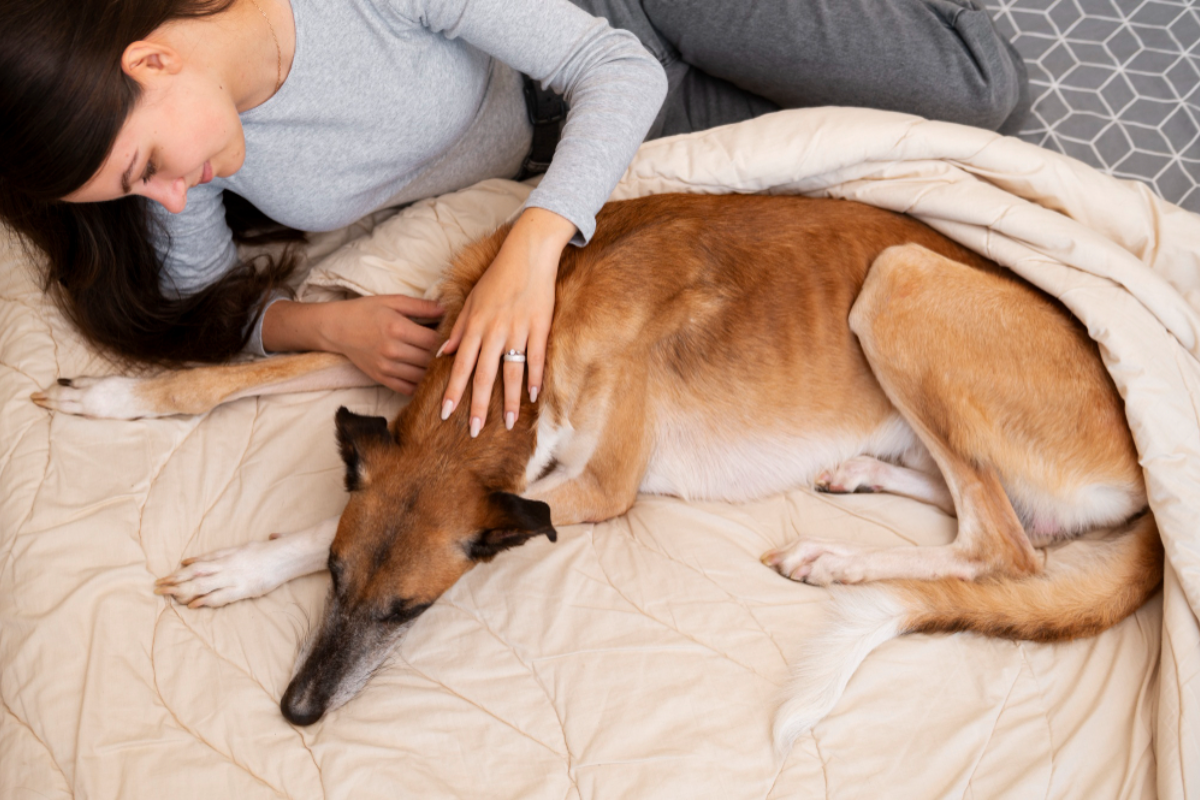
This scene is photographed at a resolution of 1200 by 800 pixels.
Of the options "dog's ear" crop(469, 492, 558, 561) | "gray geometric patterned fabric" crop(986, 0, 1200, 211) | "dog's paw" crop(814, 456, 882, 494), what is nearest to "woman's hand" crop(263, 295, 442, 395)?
"dog's ear" crop(469, 492, 558, 561)

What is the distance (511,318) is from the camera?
1889mm

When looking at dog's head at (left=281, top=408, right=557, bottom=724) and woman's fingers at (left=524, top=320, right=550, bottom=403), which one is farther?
woman's fingers at (left=524, top=320, right=550, bottom=403)

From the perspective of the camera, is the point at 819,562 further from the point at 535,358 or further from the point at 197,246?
the point at 197,246

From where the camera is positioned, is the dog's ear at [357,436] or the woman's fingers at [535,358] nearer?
the dog's ear at [357,436]

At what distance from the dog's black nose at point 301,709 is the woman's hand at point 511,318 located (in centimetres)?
70

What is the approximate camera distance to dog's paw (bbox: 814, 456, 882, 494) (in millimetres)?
2354

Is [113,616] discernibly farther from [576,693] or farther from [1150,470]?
[1150,470]

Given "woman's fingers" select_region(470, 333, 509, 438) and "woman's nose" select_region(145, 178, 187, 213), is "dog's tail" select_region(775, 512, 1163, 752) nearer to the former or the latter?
"woman's fingers" select_region(470, 333, 509, 438)

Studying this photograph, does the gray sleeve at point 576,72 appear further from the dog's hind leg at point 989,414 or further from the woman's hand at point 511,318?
the dog's hind leg at point 989,414

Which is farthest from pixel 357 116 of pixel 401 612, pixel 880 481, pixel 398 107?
pixel 880 481

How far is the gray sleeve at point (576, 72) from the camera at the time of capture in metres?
1.97

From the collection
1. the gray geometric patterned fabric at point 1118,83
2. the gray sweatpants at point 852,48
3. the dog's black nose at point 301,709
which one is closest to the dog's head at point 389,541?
the dog's black nose at point 301,709

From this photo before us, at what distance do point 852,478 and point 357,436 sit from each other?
1.45m

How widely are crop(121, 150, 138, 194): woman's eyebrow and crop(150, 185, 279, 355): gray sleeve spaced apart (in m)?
0.62
